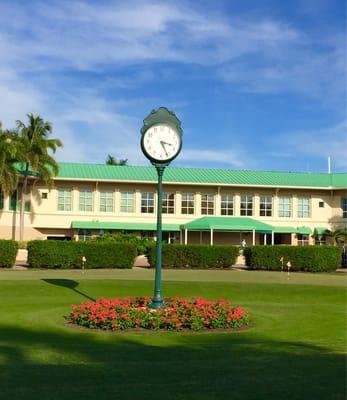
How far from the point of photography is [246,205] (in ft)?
176

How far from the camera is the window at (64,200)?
50812 millimetres

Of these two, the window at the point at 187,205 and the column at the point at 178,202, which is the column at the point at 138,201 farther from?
the window at the point at 187,205

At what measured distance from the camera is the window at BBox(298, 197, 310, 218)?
2132 inches

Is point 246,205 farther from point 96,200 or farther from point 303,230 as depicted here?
point 96,200

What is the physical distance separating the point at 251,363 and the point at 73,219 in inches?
1764

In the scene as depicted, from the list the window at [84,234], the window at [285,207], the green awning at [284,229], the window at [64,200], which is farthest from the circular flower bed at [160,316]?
the window at [285,207]

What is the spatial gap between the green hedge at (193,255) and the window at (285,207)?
21.7m

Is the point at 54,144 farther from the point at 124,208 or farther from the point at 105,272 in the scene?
Result: the point at 105,272

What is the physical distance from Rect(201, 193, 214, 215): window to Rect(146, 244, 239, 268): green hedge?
1963 cm

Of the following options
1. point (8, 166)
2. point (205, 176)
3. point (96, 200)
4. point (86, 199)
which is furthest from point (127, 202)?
point (8, 166)

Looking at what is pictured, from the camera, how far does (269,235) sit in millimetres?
54375

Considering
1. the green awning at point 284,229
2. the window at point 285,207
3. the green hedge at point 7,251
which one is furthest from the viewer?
the window at point 285,207

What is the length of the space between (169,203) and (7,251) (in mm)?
23730

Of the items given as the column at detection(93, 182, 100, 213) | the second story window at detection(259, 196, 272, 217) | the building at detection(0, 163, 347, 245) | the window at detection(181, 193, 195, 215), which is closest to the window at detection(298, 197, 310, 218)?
the building at detection(0, 163, 347, 245)
